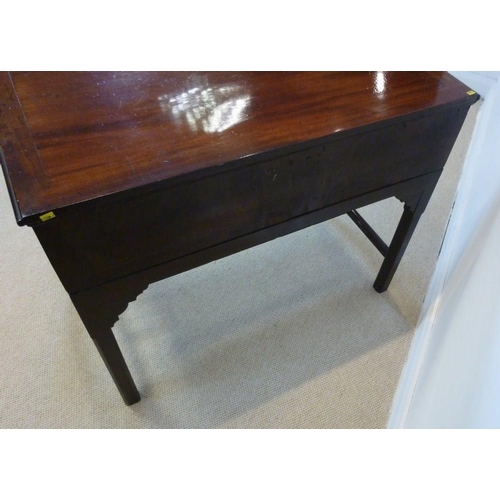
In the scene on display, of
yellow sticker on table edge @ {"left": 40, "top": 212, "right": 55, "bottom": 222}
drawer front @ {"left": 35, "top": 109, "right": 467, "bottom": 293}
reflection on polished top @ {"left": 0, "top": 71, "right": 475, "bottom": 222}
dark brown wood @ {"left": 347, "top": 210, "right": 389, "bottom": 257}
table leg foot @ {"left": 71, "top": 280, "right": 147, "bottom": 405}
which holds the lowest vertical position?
dark brown wood @ {"left": 347, "top": 210, "right": 389, "bottom": 257}

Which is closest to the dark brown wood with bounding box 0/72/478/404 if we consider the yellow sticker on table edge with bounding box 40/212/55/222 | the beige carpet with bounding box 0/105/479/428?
the yellow sticker on table edge with bounding box 40/212/55/222

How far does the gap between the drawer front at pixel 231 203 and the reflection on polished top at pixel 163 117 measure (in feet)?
0.12

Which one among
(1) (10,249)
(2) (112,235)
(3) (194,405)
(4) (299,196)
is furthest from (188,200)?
(1) (10,249)

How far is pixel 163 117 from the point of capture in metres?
0.80

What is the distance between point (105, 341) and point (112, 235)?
1.02ft

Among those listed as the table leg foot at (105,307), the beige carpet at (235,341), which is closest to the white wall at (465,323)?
the beige carpet at (235,341)

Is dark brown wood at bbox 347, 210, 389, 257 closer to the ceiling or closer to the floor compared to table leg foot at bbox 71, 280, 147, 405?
closer to the floor

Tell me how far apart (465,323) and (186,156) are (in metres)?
0.67

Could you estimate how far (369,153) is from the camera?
2.98 feet

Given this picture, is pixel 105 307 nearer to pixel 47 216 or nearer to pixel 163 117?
pixel 47 216

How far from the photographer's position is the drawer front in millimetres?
724

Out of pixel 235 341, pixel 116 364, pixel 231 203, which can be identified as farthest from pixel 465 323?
pixel 116 364

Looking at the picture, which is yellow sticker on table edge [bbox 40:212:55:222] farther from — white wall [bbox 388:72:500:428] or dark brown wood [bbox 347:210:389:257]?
dark brown wood [bbox 347:210:389:257]

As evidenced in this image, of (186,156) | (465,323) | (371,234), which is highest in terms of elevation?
(186,156)
